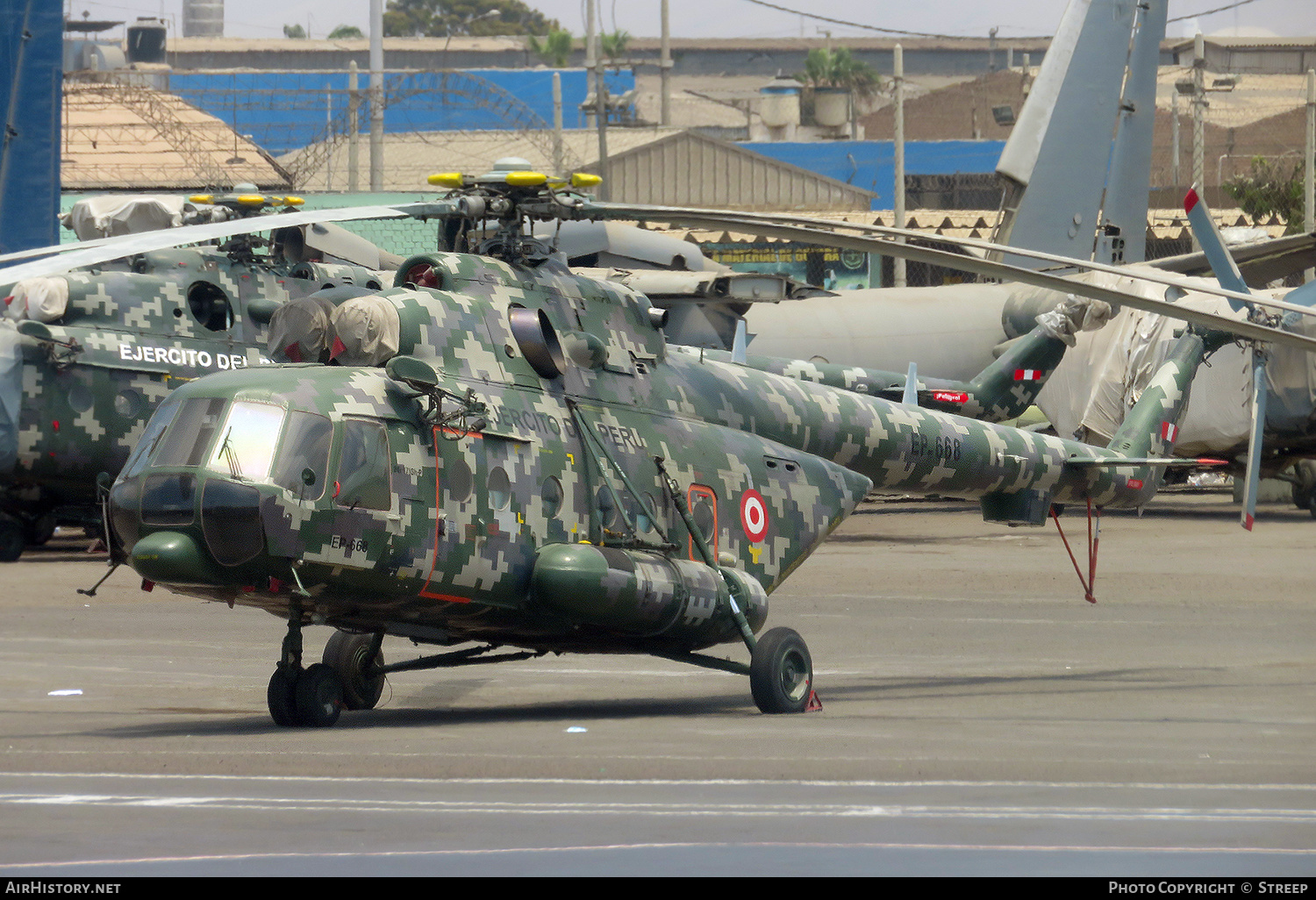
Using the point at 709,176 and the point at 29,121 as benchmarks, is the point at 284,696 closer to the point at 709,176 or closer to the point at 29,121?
the point at 29,121

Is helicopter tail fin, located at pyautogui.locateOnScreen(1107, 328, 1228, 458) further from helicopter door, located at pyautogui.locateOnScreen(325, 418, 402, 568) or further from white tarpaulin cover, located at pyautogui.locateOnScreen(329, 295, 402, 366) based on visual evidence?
helicopter door, located at pyautogui.locateOnScreen(325, 418, 402, 568)

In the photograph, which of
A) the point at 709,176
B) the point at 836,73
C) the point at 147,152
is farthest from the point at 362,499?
the point at 836,73

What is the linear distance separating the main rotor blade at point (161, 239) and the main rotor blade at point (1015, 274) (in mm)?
1923

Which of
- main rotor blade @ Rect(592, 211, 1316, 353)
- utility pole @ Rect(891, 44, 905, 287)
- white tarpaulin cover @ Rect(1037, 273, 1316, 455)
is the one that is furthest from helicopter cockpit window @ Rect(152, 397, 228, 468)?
utility pole @ Rect(891, 44, 905, 287)

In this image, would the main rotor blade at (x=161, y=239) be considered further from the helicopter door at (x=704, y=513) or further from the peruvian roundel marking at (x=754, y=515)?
the peruvian roundel marking at (x=754, y=515)

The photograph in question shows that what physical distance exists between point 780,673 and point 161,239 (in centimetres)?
484

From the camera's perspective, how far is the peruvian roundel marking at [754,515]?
11.6 metres

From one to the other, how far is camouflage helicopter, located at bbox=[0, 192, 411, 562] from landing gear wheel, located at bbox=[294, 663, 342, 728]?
29.2ft

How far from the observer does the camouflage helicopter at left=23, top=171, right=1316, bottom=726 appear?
882 centimetres

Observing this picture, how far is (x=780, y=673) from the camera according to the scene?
10.6 metres

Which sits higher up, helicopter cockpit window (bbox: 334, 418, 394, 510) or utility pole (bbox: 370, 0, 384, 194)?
utility pole (bbox: 370, 0, 384, 194)

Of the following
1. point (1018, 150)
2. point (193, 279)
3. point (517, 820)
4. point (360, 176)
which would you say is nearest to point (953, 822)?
point (517, 820)

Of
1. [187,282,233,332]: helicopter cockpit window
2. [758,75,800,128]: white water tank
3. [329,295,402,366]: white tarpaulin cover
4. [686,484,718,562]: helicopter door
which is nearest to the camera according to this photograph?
[329,295,402,366]: white tarpaulin cover

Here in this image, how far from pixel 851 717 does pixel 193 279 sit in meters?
10.8
